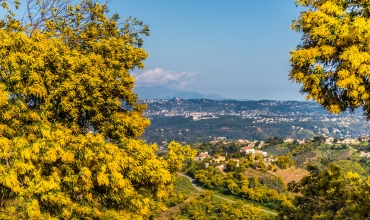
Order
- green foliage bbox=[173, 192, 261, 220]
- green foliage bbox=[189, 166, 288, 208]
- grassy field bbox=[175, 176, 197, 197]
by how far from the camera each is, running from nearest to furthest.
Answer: green foliage bbox=[173, 192, 261, 220]
green foliage bbox=[189, 166, 288, 208]
grassy field bbox=[175, 176, 197, 197]

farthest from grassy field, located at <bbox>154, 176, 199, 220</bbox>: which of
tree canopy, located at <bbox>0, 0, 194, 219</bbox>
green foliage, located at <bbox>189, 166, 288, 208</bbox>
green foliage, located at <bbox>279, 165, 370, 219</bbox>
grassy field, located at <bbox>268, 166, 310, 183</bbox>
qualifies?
tree canopy, located at <bbox>0, 0, 194, 219</bbox>

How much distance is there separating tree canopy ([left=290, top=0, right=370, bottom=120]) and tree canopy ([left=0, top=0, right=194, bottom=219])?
162 inches

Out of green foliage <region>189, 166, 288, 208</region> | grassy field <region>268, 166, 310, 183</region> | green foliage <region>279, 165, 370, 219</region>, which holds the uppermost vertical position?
green foliage <region>279, 165, 370, 219</region>

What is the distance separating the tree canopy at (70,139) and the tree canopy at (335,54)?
412 cm

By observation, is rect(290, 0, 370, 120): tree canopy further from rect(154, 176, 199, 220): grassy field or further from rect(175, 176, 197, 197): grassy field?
rect(175, 176, 197, 197): grassy field

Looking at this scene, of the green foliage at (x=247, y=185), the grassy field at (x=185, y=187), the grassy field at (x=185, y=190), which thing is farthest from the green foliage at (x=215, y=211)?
the grassy field at (x=185, y=187)

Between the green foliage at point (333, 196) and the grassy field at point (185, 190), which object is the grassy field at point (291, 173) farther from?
the green foliage at point (333, 196)

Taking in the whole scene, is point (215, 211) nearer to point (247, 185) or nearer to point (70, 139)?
point (247, 185)

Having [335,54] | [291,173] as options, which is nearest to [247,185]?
[291,173]

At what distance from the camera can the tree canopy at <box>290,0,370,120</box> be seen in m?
5.12

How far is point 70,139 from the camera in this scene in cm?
734

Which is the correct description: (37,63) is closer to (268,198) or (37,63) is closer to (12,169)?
(12,169)

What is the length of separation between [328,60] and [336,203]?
6805 mm

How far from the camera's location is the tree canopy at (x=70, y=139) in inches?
254
